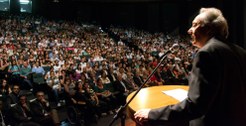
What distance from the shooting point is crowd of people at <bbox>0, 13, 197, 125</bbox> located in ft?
16.7

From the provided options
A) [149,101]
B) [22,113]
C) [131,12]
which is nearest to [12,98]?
[22,113]

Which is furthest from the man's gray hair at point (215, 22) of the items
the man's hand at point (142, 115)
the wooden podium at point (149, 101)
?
the wooden podium at point (149, 101)

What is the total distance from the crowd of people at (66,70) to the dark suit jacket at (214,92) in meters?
1.02

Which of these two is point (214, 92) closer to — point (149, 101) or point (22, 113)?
point (149, 101)

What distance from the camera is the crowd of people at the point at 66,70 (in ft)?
16.7

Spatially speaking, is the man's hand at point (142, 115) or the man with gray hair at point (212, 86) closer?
the man with gray hair at point (212, 86)

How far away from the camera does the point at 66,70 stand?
23.9 feet

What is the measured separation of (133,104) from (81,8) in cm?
1775

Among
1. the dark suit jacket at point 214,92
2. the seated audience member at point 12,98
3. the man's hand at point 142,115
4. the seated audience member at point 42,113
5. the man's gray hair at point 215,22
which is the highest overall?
the man's gray hair at point 215,22

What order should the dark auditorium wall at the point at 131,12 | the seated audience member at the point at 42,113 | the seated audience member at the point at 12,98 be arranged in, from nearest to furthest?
the seated audience member at the point at 42,113 → the seated audience member at the point at 12,98 → the dark auditorium wall at the point at 131,12

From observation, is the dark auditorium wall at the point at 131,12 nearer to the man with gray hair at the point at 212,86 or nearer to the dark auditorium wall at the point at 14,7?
the dark auditorium wall at the point at 14,7

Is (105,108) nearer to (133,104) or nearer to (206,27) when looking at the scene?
(133,104)

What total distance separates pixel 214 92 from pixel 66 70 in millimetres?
6500

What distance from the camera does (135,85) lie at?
7352mm
